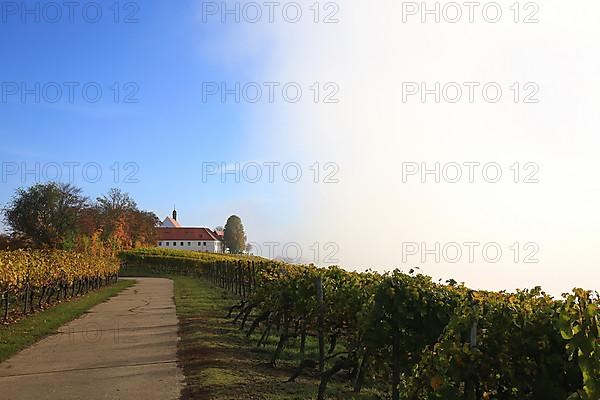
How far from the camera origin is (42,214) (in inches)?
2116

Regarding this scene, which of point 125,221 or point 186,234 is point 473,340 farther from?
point 186,234

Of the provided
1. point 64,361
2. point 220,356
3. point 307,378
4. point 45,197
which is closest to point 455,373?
point 307,378

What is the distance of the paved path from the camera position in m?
7.11

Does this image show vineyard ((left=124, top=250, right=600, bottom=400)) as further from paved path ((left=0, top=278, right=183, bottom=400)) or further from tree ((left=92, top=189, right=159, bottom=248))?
tree ((left=92, top=189, right=159, bottom=248))

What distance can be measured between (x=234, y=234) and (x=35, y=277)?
Answer: 317 feet

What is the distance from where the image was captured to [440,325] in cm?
567

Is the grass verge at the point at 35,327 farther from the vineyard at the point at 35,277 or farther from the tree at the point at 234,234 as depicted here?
the tree at the point at 234,234

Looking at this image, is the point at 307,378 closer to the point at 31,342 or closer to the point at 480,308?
the point at 480,308

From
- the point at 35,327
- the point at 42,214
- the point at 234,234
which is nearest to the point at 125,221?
the point at 42,214

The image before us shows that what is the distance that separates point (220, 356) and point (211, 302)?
11923mm

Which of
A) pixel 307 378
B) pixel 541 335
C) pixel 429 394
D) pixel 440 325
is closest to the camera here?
pixel 541 335

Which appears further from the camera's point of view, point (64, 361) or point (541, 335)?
point (64, 361)

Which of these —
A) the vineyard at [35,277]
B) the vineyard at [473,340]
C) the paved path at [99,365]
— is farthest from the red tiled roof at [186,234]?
the vineyard at [473,340]

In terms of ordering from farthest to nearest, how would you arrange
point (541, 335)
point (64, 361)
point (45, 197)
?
point (45, 197) < point (64, 361) < point (541, 335)
